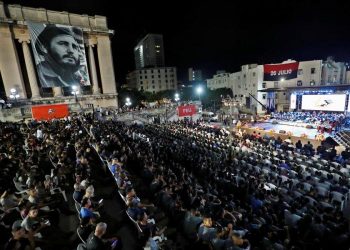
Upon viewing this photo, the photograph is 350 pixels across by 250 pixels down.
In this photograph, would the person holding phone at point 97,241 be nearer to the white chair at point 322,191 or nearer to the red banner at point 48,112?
the white chair at point 322,191

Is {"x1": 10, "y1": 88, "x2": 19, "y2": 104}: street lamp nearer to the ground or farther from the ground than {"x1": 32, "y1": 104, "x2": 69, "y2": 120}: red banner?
farther from the ground

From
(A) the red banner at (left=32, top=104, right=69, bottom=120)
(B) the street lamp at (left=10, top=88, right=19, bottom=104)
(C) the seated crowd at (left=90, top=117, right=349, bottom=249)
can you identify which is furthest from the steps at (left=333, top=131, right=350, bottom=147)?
(B) the street lamp at (left=10, top=88, right=19, bottom=104)

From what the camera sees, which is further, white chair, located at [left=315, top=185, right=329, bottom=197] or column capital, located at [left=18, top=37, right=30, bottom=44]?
column capital, located at [left=18, top=37, right=30, bottom=44]

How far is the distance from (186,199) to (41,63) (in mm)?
41810

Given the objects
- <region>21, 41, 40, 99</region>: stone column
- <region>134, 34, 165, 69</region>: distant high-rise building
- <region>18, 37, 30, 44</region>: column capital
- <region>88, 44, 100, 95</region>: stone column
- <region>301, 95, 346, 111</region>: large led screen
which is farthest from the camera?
<region>134, 34, 165, 69</region>: distant high-rise building

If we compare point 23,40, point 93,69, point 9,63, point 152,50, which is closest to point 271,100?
point 93,69

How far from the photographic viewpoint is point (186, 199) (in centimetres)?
748

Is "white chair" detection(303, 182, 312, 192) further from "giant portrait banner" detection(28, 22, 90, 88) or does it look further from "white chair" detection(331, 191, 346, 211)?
"giant portrait banner" detection(28, 22, 90, 88)

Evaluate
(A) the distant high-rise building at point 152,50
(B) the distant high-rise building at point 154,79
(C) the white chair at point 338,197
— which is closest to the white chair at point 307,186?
(C) the white chair at point 338,197

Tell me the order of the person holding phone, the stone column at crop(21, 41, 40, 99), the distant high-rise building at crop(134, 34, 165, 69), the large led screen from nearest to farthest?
the person holding phone → the large led screen → the stone column at crop(21, 41, 40, 99) → the distant high-rise building at crop(134, 34, 165, 69)

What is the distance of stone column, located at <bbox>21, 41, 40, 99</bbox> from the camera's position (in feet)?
131

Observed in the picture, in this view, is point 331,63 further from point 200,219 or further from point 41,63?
point 41,63

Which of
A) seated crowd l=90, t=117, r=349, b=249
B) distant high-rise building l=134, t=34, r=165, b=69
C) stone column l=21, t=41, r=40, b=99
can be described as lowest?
seated crowd l=90, t=117, r=349, b=249

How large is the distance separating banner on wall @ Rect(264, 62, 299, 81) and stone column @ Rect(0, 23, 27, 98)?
160 feet
